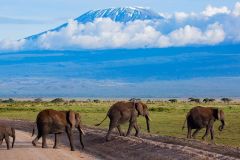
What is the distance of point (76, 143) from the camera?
32.1 m

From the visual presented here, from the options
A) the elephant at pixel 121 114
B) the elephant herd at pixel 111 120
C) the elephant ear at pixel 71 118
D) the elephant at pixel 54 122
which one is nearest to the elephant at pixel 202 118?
the elephant herd at pixel 111 120

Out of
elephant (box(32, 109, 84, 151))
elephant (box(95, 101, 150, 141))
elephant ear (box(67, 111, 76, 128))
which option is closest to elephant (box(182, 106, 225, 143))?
elephant (box(95, 101, 150, 141))

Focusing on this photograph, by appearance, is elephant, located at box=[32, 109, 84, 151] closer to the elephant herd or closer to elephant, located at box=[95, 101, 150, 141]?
the elephant herd

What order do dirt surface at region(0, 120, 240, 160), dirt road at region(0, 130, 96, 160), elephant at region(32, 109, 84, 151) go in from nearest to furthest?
1. dirt surface at region(0, 120, 240, 160)
2. dirt road at region(0, 130, 96, 160)
3. elephant at region(32, 109, 84, 151)

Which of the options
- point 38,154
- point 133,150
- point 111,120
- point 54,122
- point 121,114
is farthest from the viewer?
point 121,114

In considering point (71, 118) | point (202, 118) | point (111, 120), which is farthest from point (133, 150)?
point (202, 118)

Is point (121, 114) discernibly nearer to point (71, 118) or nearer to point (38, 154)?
point (71, 118)

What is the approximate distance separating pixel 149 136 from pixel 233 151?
27.9 feet

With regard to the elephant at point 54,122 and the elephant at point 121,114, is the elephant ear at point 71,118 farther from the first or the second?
the elephant at point 121,114

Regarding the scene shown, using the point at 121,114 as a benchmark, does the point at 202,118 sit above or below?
below

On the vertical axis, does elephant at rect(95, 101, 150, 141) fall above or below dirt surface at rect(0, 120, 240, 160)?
above

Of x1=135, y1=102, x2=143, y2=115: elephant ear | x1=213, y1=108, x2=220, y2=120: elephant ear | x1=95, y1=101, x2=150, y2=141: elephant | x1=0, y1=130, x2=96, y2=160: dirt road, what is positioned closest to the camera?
x1=0, y1=130, x2=96, y2=160: dirt road

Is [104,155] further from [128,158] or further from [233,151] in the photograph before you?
[233,151]

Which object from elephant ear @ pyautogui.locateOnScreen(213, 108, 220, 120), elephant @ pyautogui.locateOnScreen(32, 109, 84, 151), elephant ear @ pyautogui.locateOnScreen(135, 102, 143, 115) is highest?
elephant ear @ pyautogui.locateOnScreen(135, 102, 143, 115)
